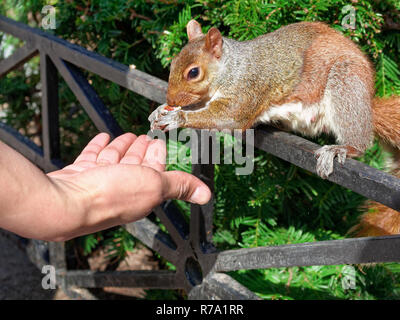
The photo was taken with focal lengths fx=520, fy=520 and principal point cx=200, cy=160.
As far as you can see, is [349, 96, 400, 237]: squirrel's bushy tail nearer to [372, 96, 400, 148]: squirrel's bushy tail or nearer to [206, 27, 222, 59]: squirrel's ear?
[372, 96, 400, 148]: squirrel's bushy tail

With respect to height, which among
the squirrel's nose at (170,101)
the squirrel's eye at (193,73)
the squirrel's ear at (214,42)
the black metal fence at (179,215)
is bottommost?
the black metal fence at (179,215)

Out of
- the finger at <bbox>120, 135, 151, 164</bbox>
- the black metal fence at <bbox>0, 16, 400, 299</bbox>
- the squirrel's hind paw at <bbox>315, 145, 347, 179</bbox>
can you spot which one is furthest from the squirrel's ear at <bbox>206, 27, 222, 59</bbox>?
the squirrel's hind paw at <bbox>315, 145, 347, 179</bbox>

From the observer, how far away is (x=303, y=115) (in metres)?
1.19

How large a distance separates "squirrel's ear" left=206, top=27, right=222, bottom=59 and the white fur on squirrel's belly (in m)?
0.17

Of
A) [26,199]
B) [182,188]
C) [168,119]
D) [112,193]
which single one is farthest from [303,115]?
[26,199]

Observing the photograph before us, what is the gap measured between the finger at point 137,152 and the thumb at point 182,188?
0.43ft

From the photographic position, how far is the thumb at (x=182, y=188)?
0.87m

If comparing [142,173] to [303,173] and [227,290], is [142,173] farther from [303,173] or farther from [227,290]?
[303,173]

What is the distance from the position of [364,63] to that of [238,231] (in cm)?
58

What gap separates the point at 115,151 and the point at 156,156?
88 millimetres

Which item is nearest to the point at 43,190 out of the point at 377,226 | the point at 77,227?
the point at 77,227

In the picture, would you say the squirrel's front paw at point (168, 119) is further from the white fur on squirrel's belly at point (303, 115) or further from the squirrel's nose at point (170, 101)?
the white fur on squirrel's belly at point (303, 115)

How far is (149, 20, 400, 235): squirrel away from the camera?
1109 millimetres

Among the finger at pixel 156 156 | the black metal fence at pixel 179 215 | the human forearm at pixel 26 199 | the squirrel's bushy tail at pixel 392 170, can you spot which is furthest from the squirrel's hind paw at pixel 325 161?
the human forearm at pixel 26 199
